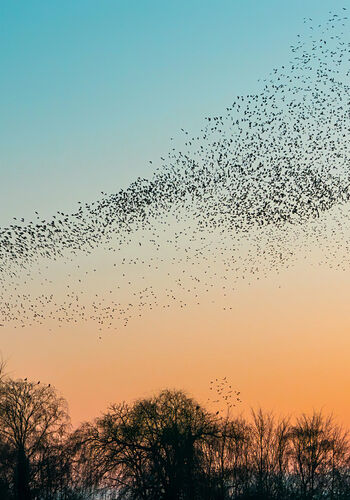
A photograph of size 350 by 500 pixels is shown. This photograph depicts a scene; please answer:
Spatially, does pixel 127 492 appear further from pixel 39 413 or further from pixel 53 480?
pixel 39 413

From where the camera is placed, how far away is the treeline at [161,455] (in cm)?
8775

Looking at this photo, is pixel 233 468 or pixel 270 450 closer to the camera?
pixel 233 468

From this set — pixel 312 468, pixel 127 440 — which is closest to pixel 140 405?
pixel 127 440

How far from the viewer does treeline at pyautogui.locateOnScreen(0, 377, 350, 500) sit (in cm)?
8775

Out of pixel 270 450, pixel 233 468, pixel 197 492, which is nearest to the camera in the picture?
pixel 197 492

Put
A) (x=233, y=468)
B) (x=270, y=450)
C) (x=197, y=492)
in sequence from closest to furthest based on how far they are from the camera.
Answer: (x=197, y=492)
(x=233, y=468)
(x=270, y=450)

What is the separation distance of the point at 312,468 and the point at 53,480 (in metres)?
26.4

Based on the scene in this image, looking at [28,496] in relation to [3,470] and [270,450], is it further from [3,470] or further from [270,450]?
[270,450]

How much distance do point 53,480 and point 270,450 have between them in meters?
23.0

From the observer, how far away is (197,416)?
95688 millimetres

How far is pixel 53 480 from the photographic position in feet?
320

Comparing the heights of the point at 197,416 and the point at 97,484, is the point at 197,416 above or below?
above

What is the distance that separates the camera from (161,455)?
295 feet

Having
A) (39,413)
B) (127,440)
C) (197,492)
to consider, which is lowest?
(197,492)
